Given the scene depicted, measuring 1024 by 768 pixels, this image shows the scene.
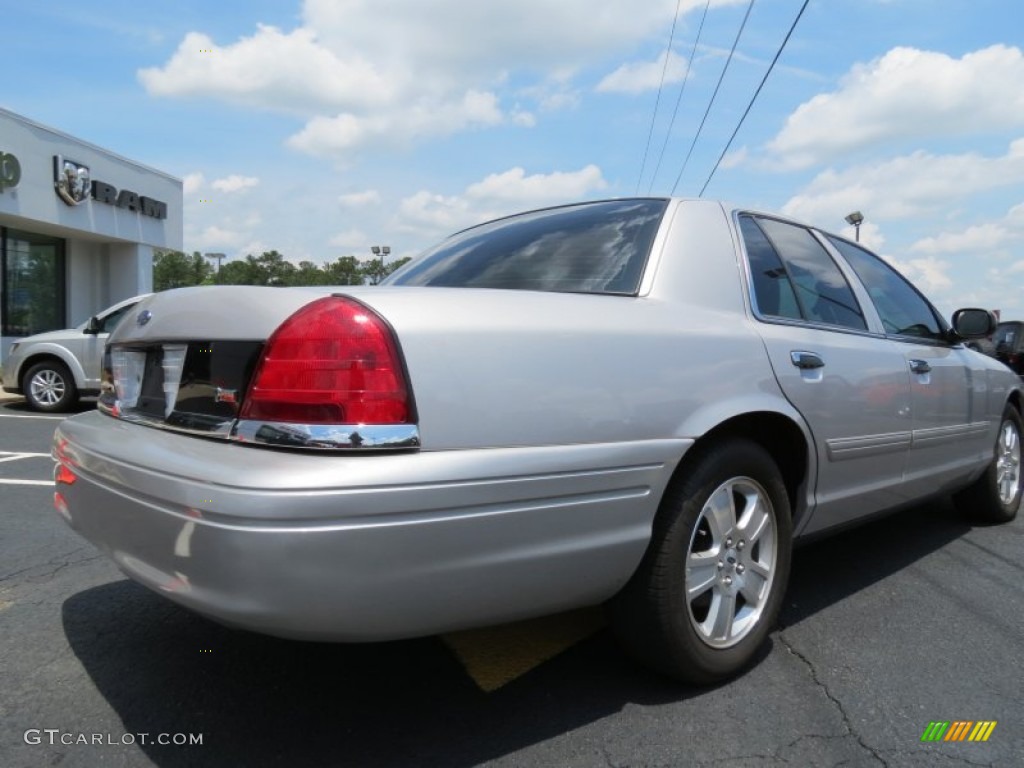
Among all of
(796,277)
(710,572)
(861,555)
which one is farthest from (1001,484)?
(710,572)

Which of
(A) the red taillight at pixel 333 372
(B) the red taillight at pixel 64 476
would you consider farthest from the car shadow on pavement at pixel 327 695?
(A) the red taillight at pixel 333 372

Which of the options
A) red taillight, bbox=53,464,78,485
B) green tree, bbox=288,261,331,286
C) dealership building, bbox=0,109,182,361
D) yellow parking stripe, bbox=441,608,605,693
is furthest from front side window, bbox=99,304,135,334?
green tree, bbox=288,261,331,286

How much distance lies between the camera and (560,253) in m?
2.81

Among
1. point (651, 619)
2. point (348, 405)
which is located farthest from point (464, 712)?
point (348, 405)

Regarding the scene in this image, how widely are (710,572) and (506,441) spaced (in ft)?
3.23

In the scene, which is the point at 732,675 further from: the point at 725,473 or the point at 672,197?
the point at 672,197

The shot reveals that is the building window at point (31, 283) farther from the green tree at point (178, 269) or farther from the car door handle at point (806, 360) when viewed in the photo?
the green tree at point (178, 269)

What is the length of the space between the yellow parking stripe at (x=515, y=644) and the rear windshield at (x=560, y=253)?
1319mm

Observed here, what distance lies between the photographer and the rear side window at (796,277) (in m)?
2.99

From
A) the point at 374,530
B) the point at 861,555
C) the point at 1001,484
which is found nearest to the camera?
the point at 374,530

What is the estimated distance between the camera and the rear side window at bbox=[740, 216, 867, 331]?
2.99 metres

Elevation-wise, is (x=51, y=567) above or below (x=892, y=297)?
below

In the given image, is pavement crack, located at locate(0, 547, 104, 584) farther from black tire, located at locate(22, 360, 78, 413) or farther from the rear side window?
black tire, located at locate(22, 360, 78, 413)

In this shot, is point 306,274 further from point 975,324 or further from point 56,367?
point 975,324
